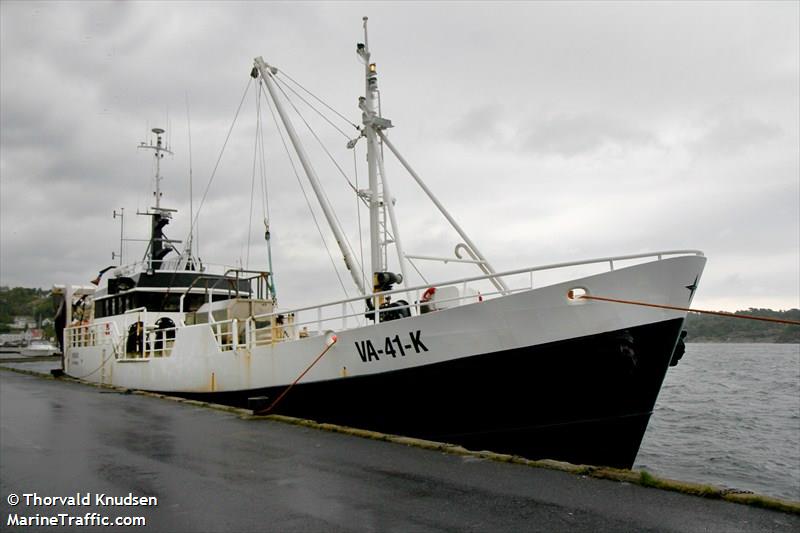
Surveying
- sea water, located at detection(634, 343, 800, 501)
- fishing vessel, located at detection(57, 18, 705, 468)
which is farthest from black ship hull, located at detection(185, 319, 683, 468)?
sea water, located at detection(634, 343, 800, 501)

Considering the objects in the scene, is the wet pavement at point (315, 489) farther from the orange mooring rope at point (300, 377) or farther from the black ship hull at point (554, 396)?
the orange mooring rope at point (300, 377)

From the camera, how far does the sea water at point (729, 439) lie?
45.7 ft

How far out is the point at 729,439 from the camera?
61.6 ft

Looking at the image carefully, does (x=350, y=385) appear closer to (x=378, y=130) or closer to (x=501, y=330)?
(x=501, y=330)

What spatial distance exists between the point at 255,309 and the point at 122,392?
4914 mm

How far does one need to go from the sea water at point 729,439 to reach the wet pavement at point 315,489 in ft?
30.3

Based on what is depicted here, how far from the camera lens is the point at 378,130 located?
1339 cm

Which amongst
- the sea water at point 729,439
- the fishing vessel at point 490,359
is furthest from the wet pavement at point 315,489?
the sea water at point 729,439

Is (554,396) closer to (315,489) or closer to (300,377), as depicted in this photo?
(315,489)

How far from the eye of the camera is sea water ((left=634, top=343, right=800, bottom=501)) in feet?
45.7

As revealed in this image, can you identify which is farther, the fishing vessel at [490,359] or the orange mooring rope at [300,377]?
the orange mooring rope at [300,377]

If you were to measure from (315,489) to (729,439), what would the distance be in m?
17.6

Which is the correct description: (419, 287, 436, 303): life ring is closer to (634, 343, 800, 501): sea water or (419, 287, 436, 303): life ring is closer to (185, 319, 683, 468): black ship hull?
(185, 319, 683, 468): black ship hull

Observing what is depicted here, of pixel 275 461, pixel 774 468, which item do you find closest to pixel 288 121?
pixel 275 461
